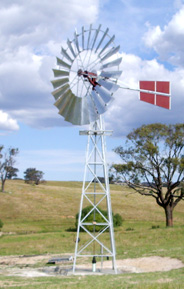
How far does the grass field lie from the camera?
14094mm

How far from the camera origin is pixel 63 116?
18078 mm

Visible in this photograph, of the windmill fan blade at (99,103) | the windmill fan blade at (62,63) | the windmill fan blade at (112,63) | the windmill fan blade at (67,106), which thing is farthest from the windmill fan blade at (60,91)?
the windmill fan blade at (112,63)

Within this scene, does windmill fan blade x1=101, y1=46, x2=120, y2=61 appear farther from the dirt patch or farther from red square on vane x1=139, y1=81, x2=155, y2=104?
the dirt patch

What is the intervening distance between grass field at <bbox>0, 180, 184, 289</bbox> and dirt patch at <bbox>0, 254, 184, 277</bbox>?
1054mm

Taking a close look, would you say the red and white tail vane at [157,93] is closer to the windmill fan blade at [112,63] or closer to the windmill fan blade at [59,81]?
the windmill fan blade at [112,63]

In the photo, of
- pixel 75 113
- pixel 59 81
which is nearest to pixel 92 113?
pixel 75 113

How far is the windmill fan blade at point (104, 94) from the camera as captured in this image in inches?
674

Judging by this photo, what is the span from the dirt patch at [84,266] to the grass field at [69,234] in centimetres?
105

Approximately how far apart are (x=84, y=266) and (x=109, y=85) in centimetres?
934

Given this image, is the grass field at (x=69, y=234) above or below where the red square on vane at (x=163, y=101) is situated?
below

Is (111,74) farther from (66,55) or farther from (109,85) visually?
(66,55)

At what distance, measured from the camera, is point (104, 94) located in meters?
17.4

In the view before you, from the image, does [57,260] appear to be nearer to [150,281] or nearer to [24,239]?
[150,281]

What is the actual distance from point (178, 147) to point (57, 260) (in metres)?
18.0
